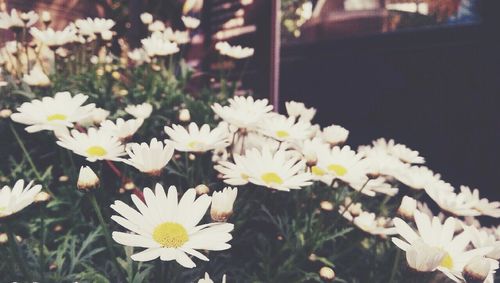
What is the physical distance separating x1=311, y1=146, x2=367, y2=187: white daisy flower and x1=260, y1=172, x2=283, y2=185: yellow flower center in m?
0.12

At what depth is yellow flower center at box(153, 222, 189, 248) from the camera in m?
0.60

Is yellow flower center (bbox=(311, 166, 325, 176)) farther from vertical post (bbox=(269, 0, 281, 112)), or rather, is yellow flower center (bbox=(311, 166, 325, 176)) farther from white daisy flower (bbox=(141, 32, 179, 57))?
vertical post (bbox=(269, 0, 281, 112))

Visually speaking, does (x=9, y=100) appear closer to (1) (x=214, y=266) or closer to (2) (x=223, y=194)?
(1) (x=214, y=266)

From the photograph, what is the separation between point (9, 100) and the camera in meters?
1.29

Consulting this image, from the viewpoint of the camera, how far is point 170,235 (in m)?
0.62

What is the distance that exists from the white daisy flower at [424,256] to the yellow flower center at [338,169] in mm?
341

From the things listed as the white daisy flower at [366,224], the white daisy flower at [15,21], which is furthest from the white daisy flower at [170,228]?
the white daisy flower at [15,21]

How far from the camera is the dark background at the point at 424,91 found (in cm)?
224

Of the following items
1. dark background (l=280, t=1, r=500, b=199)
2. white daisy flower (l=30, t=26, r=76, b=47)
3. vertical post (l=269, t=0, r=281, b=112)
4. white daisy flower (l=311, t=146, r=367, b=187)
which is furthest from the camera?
vertical post (l=269, t=0, r=281, b=112)

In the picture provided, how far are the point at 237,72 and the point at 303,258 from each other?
1.93 m

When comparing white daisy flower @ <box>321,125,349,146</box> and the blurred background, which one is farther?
the blurred background

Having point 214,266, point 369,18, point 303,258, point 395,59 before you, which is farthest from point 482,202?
point 369,18

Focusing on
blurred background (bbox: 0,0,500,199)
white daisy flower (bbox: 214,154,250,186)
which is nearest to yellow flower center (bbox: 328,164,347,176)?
white daisy flower (bbox: 214,154,250,186)

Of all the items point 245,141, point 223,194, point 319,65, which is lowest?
point 319,65
